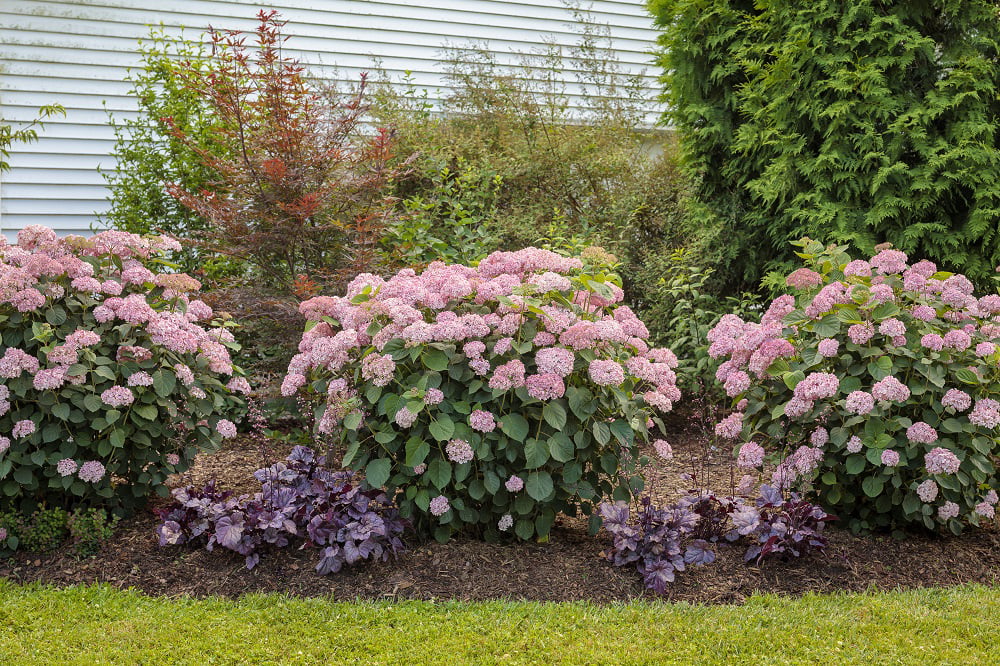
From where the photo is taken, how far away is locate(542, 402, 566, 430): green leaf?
2873 millimetres

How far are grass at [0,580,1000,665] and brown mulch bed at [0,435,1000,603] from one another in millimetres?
111

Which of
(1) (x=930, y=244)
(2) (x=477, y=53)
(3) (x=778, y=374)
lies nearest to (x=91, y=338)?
(3) (x=778, y=374)


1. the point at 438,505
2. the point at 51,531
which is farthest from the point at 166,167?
the point at 438,505

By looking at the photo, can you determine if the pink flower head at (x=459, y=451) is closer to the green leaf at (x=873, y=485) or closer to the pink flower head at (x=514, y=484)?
the pink flower head at (x=514, y=484)

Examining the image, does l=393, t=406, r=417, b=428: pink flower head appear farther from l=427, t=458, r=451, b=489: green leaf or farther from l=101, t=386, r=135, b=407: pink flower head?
l=101, t=386, r=135, b=407: pink flower head

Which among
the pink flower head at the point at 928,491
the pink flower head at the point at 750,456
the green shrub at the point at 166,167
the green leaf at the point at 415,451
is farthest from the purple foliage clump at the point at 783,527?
the green shrub at the point at 166,167

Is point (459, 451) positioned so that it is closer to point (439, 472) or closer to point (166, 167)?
point (439, 472)

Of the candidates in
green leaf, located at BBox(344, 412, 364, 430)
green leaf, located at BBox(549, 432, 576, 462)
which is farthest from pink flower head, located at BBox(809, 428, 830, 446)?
green leaf, located at BBox(344, 412, 364, 430)

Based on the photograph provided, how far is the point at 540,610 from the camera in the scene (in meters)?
2.74

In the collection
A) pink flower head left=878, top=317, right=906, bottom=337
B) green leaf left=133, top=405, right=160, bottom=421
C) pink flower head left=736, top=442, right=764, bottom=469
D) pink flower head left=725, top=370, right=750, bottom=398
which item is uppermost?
pink flower head left=878, top=317, right=906, bottom=337

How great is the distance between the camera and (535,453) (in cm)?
289

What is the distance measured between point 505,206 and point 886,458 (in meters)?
4.22

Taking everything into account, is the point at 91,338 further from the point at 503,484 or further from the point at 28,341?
the point at 503,484

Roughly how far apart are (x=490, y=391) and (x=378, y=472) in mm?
517
